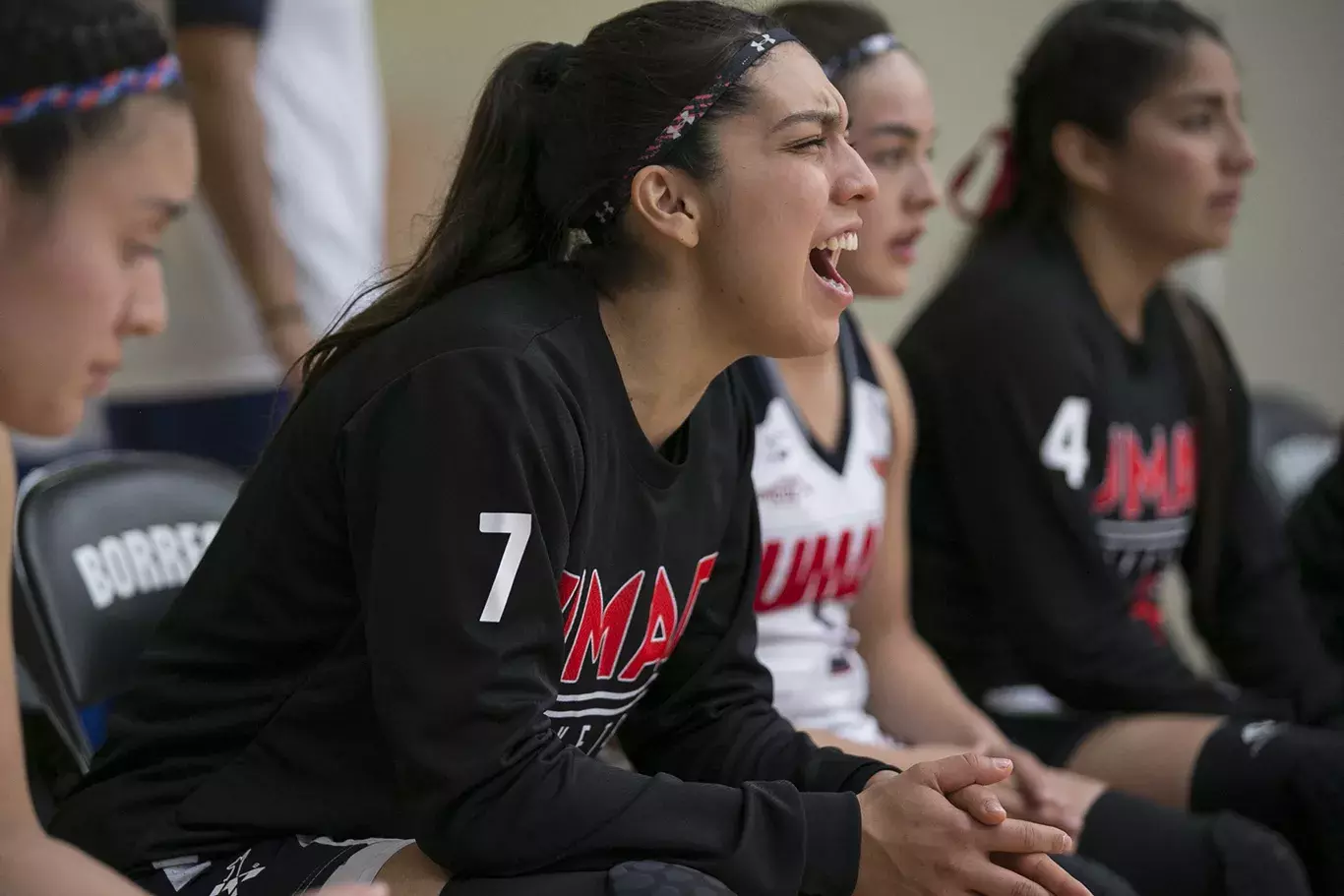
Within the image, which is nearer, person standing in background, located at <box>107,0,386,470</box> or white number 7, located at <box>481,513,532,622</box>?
white number 7, located at <box>481,513,532,622</box>

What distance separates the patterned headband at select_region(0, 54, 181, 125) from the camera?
Result: 1.27 meters

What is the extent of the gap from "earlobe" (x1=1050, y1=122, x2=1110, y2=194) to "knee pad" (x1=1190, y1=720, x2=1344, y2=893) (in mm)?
757

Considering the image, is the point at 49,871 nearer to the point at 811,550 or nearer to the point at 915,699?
the point at 811,550

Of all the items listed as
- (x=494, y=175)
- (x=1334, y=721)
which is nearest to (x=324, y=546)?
(x=494, y=175)

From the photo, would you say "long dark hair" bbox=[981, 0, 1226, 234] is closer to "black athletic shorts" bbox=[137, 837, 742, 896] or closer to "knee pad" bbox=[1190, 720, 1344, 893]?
"knee pad" bbox=[1190, 720, 1344, 893]

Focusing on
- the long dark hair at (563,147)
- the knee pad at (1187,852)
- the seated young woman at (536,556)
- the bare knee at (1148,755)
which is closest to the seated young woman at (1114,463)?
the bare knee at (1148,755)

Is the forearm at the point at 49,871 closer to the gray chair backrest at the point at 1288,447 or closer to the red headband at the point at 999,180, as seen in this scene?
the red headband at the point at 999,180

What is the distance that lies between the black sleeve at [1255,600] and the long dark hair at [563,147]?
48.8 inches

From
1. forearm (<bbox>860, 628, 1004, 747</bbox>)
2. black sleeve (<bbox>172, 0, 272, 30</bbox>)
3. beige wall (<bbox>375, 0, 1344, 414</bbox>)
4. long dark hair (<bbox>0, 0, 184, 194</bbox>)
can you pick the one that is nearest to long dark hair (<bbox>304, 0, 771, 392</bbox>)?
long dark hair (<bbox>0, 0, 184, 194</bbox>)

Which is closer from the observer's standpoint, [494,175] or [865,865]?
[865,865]

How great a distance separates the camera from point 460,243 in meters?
1.39

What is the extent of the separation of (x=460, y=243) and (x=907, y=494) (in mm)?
946

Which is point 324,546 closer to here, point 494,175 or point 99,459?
point 494,175

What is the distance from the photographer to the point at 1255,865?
1645 millimetres
